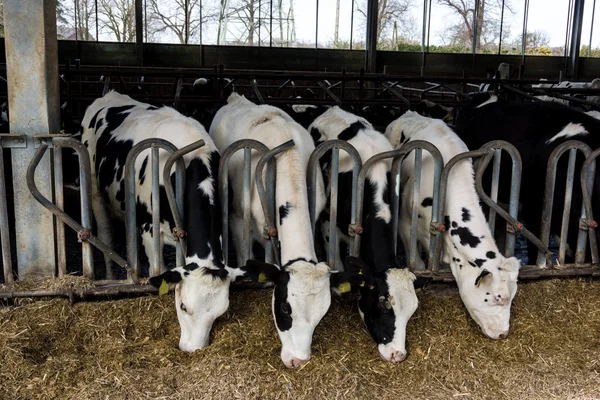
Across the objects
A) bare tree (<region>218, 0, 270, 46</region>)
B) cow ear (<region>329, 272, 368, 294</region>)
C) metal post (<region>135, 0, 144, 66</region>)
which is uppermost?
bare tree (<region>218, 0, 270, 46</region>)

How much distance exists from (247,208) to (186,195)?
1.51 feet

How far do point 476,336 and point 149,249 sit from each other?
2.44 meters

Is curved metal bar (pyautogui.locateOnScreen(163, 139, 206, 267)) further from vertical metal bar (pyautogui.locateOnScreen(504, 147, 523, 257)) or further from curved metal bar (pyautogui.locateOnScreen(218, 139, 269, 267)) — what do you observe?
vertical metal bar (pyautogui.locateOnScreen(504, 147, 523, 257))

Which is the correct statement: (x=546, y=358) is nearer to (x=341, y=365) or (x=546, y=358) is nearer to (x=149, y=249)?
(x=341, y=365)

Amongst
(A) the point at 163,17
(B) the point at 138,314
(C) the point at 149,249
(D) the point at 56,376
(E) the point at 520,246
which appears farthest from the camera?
(A) the point at 163,17

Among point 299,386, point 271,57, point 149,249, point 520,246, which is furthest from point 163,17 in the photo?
point 299,386

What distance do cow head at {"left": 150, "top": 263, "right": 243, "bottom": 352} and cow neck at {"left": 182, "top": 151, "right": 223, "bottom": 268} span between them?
13cm

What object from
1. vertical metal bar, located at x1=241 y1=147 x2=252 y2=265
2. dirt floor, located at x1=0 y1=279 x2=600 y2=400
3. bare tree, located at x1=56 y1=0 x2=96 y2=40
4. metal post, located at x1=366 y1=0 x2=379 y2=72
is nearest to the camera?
dirt floor, located at x1=0 y1=279 x2=600 y2=400

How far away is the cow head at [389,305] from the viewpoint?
3.88 metres

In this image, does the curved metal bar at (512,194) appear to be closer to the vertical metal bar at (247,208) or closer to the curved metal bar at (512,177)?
the curved metal bar at (512,177)

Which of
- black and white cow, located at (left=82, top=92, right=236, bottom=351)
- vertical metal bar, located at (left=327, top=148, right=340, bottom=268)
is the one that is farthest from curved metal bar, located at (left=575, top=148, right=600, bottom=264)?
black and white cow, located at (left=82, top=92, right=236, bottom=351)

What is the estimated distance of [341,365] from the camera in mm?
3811

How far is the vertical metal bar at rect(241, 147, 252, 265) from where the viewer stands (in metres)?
4.35

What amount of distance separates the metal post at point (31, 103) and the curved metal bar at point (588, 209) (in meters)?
4.03
